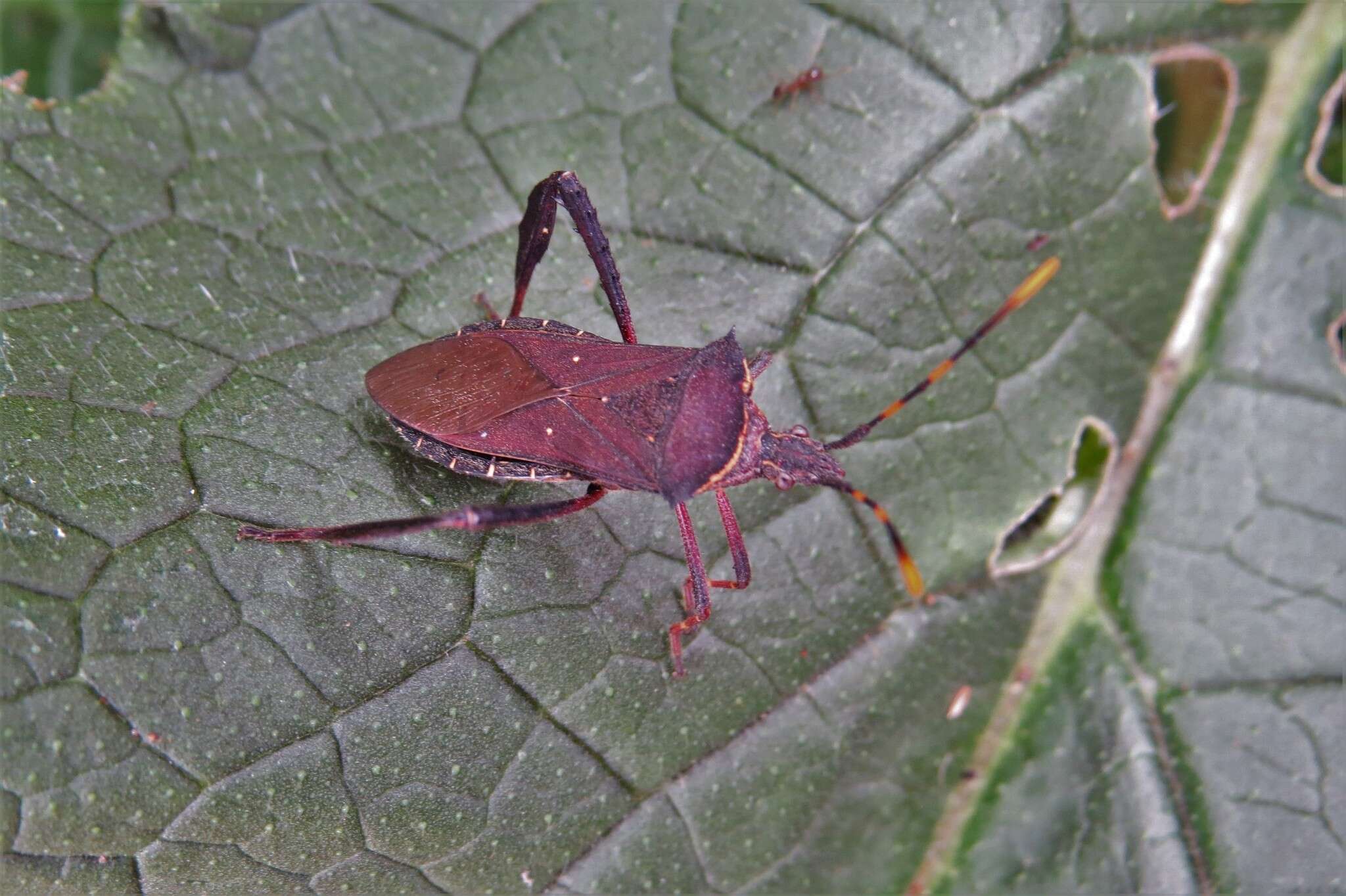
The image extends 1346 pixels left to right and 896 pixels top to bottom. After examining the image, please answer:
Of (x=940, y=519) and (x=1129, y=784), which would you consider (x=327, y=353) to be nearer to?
(x=940, y=519)

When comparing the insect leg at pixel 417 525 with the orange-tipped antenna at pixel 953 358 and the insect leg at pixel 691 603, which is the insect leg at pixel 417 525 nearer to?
the insect leg at pixel 691 603

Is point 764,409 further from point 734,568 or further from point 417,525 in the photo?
point 417,525

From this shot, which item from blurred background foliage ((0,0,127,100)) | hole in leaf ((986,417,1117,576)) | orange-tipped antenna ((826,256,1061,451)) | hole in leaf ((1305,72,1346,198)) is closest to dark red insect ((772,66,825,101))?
orange-tipped antenna ((826,256,1061,451))

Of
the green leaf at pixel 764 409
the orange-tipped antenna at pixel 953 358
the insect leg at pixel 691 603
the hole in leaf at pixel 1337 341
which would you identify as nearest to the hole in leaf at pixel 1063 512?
the green leaf at pixel 764 409

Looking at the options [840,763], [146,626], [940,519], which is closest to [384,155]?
[146,626]

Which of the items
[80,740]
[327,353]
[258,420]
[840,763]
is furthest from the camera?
[840,763]

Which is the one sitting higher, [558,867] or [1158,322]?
[1158,322]

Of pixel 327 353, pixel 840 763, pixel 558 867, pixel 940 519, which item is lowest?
pixel 558 867

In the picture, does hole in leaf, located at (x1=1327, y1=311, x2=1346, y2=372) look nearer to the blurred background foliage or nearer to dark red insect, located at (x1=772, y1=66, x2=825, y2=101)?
dark red insect, located at (x1=772, y1=66, x2=825, y2=101)
